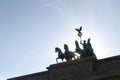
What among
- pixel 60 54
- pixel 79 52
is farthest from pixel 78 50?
pixel 60 54

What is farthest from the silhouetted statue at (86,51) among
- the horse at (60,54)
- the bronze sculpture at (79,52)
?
the horse at (60,54)

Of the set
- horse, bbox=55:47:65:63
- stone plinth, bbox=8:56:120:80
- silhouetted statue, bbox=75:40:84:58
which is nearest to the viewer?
stone plinth, bbox=8:56:120:80

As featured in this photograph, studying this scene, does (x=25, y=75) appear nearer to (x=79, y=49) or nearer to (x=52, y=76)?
(x=52, y=76)

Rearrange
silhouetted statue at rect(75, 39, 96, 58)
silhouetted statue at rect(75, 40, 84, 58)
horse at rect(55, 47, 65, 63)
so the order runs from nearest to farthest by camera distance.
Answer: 1. silhouetted statue at rect(75, 39, 96, 58)
2. silhouetted statue at rect(75, 40, 84, 58)
3. horse at rect(55, 47, 65, 63)

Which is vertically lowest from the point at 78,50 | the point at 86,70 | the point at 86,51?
the point at 86,70

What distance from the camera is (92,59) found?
22859mm

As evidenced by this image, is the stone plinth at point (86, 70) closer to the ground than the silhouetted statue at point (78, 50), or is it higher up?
closer to the ground

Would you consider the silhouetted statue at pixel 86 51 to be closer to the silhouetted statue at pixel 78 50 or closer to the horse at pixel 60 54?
the silhouetted statue at pixel 78 50

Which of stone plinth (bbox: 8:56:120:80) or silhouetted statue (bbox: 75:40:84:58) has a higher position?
silhouetted statue (bbox: 75:40:84:58)

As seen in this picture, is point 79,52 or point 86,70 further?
point 79,52

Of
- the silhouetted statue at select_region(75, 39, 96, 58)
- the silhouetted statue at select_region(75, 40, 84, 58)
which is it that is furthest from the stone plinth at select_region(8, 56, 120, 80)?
the silhouetted statue at select_region(75, 40, 84, 58)

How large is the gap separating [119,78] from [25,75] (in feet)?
28.4

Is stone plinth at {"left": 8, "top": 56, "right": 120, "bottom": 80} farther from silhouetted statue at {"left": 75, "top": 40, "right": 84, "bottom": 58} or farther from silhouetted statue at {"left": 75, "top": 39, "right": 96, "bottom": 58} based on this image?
silhouetted statue at {"left": 75, "top": 40, "right": 84, "bottom": 58}

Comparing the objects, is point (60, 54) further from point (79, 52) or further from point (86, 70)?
point (86, 70)
